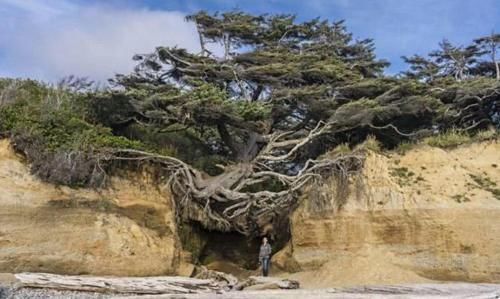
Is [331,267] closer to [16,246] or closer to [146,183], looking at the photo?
[146,183]

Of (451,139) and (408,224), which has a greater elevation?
(451,139)

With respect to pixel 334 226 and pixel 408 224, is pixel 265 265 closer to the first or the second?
pixel 334 226

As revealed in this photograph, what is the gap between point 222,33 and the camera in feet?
82.1

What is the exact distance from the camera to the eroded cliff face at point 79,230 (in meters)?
18.0

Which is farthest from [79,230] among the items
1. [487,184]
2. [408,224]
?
[487,184]

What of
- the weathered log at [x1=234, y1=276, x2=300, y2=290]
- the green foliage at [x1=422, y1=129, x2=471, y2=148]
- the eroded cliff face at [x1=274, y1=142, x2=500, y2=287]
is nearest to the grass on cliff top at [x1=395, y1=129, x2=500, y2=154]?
the green foliage at [x1=422, y1=129, x2=471, y2=148]

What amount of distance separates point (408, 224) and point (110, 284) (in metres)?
10.4

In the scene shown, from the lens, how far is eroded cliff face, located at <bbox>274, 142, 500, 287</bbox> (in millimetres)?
18594

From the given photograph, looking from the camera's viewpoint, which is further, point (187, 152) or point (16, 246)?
point (187, 152)

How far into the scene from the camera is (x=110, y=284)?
1511cm

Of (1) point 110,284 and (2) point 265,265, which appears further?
(2) point 265,265

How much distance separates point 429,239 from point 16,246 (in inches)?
530

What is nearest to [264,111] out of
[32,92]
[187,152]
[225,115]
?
[225,115]

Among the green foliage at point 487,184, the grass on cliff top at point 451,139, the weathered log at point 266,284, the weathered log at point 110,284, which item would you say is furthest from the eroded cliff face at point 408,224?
the weathered log at point 110,284
